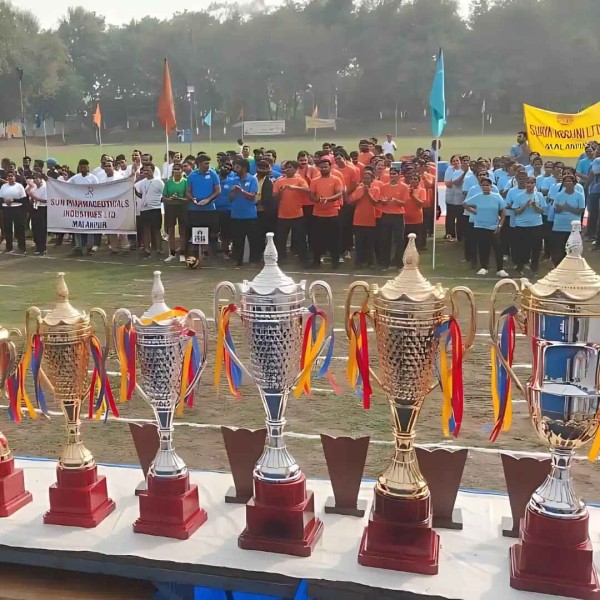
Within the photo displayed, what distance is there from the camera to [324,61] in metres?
60.8

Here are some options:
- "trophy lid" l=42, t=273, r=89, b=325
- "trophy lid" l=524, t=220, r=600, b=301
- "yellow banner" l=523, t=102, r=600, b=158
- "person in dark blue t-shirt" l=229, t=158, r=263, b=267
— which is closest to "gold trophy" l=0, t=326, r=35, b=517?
"trophy lid" l=42, t=273, r=89, b=325

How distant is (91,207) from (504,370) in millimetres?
10078

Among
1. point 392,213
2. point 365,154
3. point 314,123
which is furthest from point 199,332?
point 314,123

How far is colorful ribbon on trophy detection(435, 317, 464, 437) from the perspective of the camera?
111 inches

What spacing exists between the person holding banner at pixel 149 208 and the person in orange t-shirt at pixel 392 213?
363 centimetres

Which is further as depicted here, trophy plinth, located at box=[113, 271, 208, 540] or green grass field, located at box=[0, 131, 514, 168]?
green grass field, located at box=[0, 131, 514, 168]

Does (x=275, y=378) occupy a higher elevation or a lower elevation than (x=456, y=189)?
lower

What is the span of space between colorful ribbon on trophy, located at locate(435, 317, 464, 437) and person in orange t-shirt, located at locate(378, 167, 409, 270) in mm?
7256

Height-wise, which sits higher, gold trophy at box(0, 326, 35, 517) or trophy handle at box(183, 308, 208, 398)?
trophy handle at box(183, 308, 208, 398)

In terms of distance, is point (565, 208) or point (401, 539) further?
point (565, 208)

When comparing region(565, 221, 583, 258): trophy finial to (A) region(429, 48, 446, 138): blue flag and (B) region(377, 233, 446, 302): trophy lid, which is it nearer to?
(B) region(377, 233, 446, 302): trophy lid

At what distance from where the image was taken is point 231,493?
11.6ft

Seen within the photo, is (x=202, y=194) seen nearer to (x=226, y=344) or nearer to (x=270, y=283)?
(x=226, y=344)

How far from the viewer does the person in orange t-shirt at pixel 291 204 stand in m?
10.4
